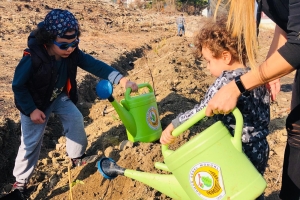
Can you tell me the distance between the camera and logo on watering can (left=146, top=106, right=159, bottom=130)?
338 centimetres

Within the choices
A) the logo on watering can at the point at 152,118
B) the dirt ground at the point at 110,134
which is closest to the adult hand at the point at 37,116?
the dirt ground at the point at 110,134

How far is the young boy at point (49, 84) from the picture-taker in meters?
2.75

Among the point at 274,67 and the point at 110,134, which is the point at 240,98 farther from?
the point at 110,134

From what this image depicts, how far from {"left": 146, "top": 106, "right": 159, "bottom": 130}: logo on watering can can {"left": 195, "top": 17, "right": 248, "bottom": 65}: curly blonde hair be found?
4.72ft

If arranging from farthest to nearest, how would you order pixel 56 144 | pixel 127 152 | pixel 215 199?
pixel 56 144, pixel 127 152, pixel 215 199

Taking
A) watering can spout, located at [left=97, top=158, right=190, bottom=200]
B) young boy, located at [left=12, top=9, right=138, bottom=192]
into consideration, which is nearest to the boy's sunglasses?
young boy, located at [left=12, top=9, right=138, bottom=192]

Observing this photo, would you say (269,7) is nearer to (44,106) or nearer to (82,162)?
(44,106)

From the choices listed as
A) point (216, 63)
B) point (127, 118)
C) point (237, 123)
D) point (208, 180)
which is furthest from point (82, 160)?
point (237, 123)

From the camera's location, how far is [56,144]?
13.3ft

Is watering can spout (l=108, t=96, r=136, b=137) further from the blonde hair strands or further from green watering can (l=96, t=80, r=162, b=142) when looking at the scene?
the blonde hair strands

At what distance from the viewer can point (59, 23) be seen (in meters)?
2.79

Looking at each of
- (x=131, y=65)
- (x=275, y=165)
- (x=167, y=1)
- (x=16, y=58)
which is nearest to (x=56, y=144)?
(x=275, y=165)

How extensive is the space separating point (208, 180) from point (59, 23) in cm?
174

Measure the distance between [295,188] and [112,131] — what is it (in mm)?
2378
